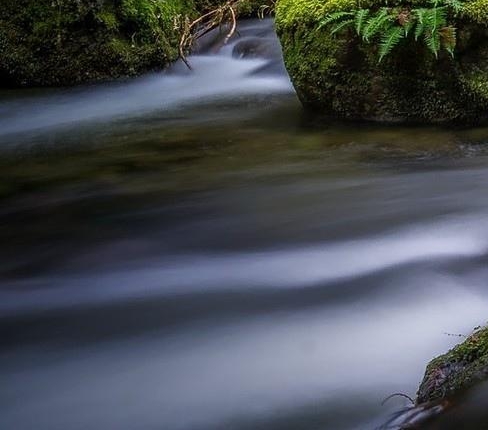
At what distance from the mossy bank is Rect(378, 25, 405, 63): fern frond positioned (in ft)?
13.8

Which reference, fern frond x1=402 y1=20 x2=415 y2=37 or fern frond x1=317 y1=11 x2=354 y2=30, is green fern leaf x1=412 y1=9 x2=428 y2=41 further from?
fern frond x1=317 y1=11 x2=354 y2=30

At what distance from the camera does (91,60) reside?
8164 mm

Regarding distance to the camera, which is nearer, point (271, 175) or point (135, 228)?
point (135, 228)

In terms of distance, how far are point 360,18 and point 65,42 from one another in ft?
14.6

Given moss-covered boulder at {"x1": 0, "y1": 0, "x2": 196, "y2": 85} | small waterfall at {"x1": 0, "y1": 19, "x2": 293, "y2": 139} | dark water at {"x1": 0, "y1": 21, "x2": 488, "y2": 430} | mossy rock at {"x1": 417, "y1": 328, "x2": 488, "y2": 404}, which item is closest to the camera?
mossy rock at {"x1": 417, "y1": 328, "x2": 488, "y2": 404}

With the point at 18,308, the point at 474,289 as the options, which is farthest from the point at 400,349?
the point at 18,308

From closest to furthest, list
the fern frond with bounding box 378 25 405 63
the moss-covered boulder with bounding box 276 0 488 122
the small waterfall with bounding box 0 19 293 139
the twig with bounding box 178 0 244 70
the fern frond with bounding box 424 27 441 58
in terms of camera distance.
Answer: the fern frond with bounding box 424 27 441 58, the fern frond with bounding box 378 25 405 63, the moss-covered boulder with bounding box 276 0 488 122, the small waterfall with bounding box 0 19 293 139, the twig with bounding box 178 0 244 70

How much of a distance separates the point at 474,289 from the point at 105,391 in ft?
5.05

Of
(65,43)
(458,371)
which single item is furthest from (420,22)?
(65,43)

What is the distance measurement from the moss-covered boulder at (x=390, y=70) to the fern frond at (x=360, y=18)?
0.14m

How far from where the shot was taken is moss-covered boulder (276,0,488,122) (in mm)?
4906

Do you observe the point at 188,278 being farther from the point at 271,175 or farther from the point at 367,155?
the point at 367,155

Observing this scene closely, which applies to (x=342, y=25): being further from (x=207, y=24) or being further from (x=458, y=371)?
(x=207, y=24)

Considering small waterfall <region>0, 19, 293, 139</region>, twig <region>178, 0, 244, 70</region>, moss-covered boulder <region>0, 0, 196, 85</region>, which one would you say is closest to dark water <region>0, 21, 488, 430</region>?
small waterfall <region>0, 19, 293, 139</region>
